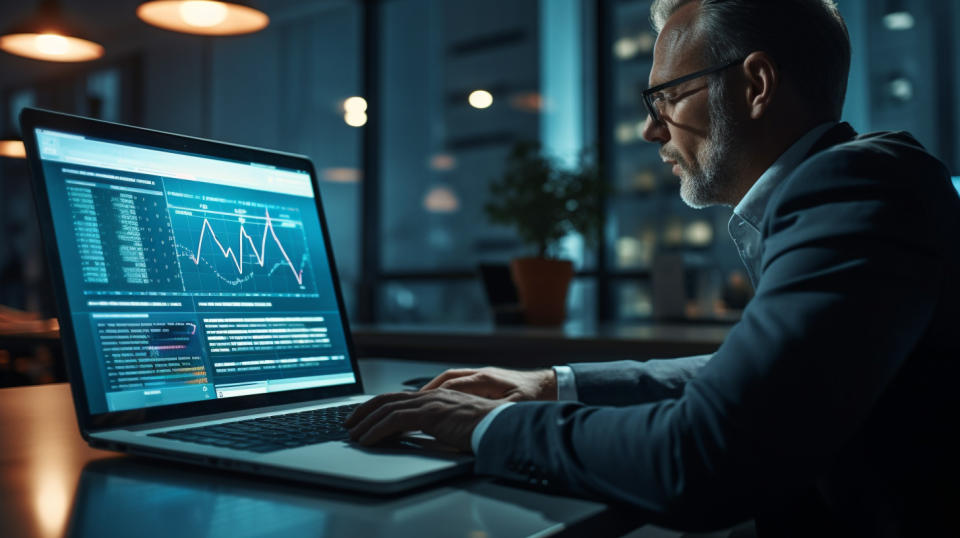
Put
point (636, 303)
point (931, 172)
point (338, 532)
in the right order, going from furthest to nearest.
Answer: point (636, 303)
point (931, 172)
point (338, 532)

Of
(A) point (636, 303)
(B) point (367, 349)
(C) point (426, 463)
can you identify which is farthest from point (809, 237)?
(A) point (636, 303)

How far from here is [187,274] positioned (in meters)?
0.98

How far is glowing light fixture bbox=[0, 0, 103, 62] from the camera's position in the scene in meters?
3.51

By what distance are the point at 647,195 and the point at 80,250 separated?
12.2 ft

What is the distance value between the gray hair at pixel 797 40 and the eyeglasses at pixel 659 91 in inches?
0.5

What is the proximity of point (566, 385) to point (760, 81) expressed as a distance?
0.48 metres

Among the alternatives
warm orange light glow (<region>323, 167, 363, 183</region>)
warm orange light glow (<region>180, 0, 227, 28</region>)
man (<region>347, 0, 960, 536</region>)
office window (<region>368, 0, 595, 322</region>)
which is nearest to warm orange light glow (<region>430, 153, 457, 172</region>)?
office window (<region>368, 0, 595, 322</region>)

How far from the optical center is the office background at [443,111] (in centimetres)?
369

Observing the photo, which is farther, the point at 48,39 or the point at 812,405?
the point at 48,39

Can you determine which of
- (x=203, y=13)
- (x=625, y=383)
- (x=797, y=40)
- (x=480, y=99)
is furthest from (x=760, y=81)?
(x=480, y=99)

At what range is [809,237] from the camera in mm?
699

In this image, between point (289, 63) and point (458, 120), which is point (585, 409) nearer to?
point (458, 120)

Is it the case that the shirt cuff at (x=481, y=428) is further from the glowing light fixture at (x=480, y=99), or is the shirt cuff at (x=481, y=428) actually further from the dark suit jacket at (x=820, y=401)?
the glowing light fixture at (x=480, y=99)

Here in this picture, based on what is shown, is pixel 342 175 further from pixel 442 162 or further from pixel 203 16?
pixel 203 16
